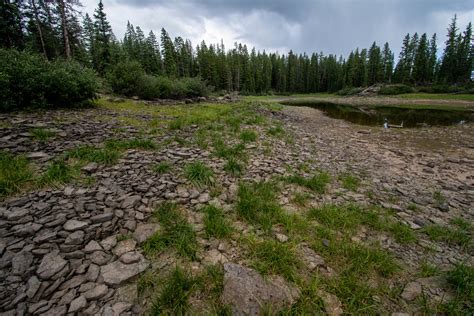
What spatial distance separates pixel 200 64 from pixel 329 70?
53958 mm

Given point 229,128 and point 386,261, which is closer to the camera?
point 386,261

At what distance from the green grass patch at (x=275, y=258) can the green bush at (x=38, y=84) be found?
1133 cm

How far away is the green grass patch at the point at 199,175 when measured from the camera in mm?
4578

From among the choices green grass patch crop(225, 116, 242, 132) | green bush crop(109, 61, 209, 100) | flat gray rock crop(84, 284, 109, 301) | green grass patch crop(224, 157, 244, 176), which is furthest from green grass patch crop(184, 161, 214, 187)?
green bush crop(109, 61, 209, 100)

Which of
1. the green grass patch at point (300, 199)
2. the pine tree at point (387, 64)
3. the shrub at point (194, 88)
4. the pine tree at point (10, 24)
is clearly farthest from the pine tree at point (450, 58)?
the pine tree at point (10, 24)

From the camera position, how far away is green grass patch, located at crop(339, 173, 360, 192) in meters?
5.30

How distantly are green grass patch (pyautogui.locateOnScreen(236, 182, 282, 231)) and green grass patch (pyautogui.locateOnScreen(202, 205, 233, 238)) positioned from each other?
407 mm

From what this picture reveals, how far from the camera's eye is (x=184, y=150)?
6250mm

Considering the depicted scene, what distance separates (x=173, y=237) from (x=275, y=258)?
1.56m

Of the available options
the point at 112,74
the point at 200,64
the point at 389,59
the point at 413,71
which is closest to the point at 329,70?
the point at 389,59

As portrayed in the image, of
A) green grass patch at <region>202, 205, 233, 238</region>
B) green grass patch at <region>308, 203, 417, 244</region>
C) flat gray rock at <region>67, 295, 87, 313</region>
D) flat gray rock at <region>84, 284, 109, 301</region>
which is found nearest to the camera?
flat gray rock at <region>67, 295, 87, 313</region>

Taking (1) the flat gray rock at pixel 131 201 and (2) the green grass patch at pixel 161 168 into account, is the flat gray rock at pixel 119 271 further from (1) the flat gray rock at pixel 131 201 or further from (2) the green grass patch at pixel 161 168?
(2) the green grass patch at pixel 161 168

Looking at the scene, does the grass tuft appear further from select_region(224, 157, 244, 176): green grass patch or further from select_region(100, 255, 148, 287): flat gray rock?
select_region(100, 255, 148, 287): flat gray rock

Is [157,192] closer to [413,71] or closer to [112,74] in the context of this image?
[112,74]
